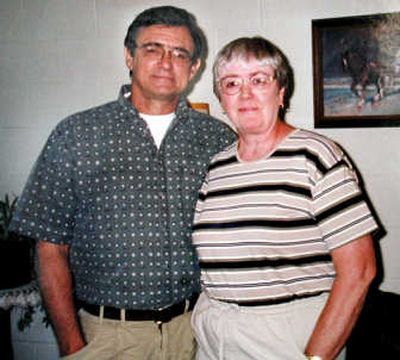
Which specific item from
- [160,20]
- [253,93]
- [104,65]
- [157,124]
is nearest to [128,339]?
[157,124]

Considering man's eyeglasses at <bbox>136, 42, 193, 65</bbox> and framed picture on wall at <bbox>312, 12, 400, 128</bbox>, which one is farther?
framed picture on wall at <bbox>312, 12, 400, 128</bbox>

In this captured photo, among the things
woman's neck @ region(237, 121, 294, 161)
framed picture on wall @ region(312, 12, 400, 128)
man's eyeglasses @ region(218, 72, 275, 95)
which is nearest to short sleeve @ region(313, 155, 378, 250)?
woman's neck @ region(237, 121, 294, 161)

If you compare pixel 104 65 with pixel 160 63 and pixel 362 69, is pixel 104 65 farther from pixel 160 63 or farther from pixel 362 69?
pixel 362 69

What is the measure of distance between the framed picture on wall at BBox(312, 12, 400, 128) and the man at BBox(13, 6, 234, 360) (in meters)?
0.83

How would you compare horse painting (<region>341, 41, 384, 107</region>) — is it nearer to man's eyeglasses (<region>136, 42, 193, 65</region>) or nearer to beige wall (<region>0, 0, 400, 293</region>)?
beige wall (<region>0, 0, 400, 293</region>)

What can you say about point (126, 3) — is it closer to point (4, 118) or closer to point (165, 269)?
point (4, 118)

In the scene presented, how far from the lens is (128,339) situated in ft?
4.48

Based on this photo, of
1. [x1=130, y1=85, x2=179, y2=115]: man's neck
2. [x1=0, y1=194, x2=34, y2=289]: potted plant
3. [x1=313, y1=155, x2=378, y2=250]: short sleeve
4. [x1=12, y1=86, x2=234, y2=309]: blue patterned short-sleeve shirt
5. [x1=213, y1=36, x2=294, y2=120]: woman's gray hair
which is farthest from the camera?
[x1=0, y1=194, x2=34, y2=289]: potted plant

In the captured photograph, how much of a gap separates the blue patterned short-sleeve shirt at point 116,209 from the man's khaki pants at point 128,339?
7 centimetres

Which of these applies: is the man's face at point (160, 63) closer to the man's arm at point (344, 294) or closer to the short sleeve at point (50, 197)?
the short sleeve at point (50, 197)

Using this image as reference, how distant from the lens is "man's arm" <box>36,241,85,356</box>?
54.1 inches

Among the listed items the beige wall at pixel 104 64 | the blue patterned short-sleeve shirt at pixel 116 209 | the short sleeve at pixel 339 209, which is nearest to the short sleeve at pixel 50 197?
the blue patterned short-sleeve shirt at pixel 116 209

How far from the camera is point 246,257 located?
117 cm

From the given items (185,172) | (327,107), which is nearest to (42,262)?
(185,172)
